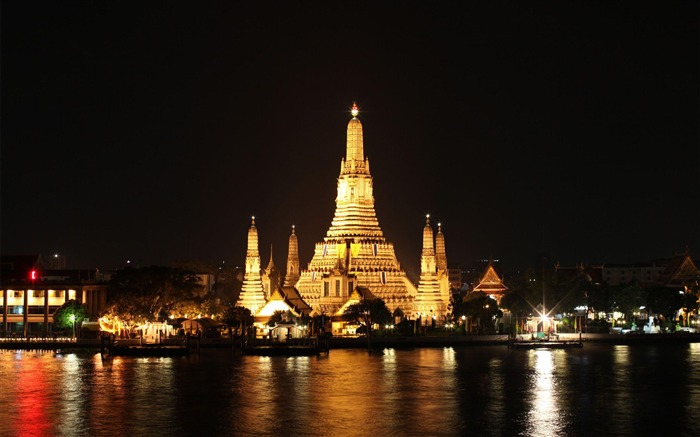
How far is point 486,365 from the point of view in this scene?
79.9m

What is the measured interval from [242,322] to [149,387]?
3940 centimetres

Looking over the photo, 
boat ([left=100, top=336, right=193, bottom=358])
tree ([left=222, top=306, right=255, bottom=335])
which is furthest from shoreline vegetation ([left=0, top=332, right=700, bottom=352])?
boat ([left=100, top=336, right=193, bottom=358])

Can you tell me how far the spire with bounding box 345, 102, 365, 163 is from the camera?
12488cm

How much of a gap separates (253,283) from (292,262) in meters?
13.4

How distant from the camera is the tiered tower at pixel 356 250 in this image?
395 feet

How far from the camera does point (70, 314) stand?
11081 centimetres

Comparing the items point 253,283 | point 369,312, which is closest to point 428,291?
point 369,312

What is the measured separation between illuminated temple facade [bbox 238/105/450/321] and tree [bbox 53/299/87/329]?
55.0 feet

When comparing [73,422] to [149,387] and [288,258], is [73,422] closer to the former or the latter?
[149,387]

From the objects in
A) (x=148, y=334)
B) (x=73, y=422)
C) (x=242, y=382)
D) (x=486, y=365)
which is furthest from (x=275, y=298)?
(x=73, y=422)

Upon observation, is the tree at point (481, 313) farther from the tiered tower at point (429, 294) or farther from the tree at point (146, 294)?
the tree at point (146, 294)

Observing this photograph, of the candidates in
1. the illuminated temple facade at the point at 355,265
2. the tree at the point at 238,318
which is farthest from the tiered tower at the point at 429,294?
the tree at the point at 238,318

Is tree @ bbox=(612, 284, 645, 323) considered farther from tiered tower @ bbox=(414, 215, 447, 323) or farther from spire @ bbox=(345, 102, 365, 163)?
spire @ bbox=(345, 102, 365, 163)

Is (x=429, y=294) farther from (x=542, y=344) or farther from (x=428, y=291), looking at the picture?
(x=542, y=344)
